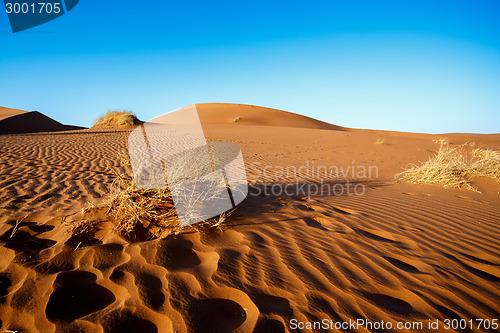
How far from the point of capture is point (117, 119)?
17.1 metres

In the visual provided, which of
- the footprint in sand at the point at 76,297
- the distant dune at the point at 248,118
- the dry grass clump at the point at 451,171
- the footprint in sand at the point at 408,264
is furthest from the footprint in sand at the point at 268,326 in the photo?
Answer: the distant dune at the point at 248,118

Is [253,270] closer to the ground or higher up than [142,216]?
closer to the ground

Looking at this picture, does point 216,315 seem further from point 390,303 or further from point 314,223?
point 314,223

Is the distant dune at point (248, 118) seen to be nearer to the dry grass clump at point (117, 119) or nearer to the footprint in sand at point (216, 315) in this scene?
the dry grass clump at point (117, 119)

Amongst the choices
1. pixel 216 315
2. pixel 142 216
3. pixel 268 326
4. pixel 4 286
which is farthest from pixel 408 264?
pixel 4 286

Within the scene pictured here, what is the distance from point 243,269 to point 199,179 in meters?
1.36

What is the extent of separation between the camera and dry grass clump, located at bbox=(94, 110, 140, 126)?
1681 cm

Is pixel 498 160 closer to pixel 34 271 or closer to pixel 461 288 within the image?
pixel 461 288

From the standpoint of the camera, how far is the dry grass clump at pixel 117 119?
16.8 m

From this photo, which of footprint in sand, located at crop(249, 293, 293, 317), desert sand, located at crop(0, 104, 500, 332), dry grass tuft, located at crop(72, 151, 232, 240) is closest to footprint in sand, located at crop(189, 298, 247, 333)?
desert sand, located at crop(0, 104, 500, 332)

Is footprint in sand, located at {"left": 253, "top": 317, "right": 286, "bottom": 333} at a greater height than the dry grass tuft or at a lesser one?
lesser

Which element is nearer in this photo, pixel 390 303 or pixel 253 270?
pixel 390 303

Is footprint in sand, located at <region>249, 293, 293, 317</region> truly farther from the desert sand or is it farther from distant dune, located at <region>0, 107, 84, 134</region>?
distant dune, located at <region>0, 107, 84, 134</region>

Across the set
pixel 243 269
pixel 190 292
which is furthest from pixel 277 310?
pixel 190 292
